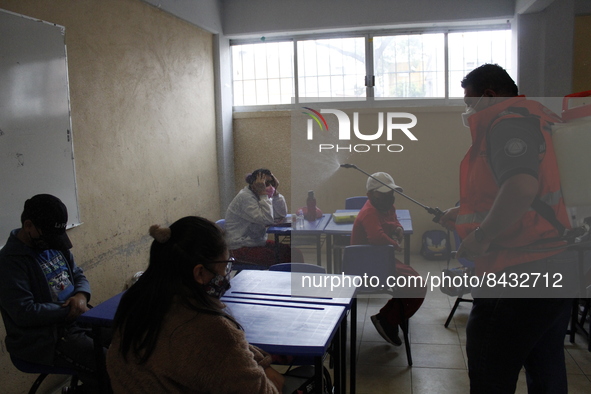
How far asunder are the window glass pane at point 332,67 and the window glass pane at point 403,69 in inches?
8.1

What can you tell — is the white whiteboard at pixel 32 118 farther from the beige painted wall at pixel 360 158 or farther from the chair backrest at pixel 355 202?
the chair backrest at pixel 355 202

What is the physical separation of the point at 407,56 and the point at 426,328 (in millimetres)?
3455

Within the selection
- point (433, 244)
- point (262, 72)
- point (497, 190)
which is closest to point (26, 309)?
point (497, 190)

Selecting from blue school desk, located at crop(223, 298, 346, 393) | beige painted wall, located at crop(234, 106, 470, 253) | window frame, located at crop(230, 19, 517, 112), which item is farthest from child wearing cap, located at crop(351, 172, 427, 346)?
window frame, located at crop(230, 19, 517, 112)

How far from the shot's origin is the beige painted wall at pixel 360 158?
5098mm

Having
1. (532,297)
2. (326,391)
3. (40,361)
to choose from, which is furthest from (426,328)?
(40,361)

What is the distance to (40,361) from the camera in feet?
7.30

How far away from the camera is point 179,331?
1.34 meters

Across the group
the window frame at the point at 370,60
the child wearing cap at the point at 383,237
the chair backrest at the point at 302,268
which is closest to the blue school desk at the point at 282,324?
the chair backrest at the point at 302,268

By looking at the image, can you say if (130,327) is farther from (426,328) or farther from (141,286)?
(426,328)

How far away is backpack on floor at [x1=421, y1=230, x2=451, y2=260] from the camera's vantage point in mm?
5375

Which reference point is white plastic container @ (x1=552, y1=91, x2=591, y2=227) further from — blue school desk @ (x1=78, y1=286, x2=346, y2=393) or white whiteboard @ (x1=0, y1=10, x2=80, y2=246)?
white whiteboard @ (x1=0, y1=10, x2=80, y2=246)

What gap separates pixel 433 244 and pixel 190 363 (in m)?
4.55

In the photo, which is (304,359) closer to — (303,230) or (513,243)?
(513,243)
